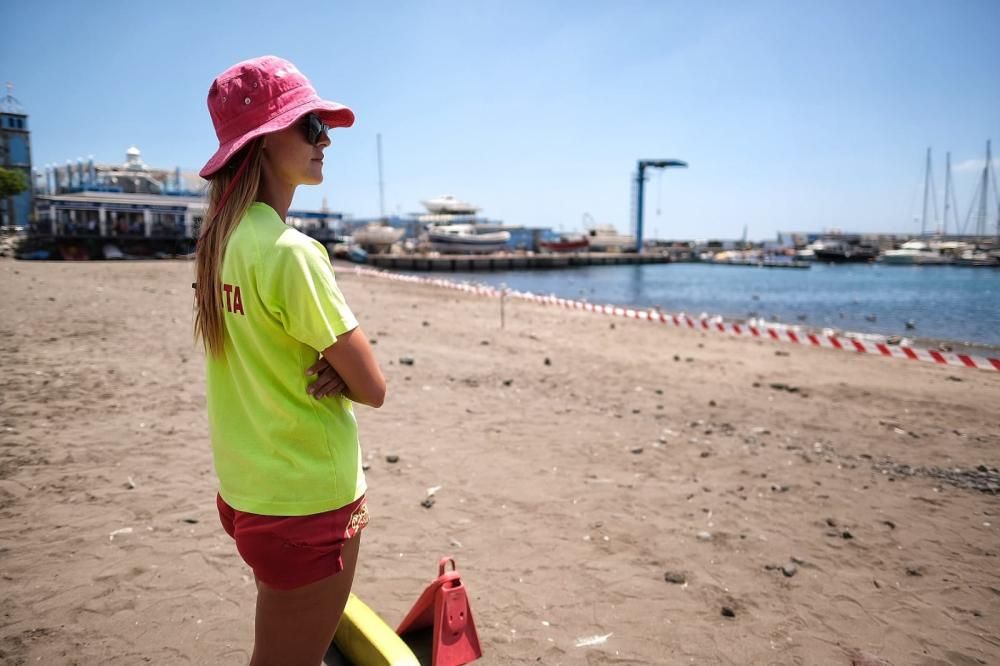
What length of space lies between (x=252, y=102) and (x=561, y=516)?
388 cm

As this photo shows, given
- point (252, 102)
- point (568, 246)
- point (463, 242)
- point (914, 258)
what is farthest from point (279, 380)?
point (914, 258)

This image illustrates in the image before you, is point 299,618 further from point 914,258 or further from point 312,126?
point 914,258

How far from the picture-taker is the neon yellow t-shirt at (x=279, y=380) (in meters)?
1.46

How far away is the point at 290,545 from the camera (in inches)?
60.1

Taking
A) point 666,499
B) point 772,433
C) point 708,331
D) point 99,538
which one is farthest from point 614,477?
point 708,331

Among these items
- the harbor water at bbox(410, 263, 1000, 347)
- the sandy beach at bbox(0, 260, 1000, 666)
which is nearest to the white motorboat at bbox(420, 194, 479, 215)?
the harbor water at bbox(410, 263, 1000, 347)

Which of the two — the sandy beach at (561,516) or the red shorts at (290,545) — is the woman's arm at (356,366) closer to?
the red shorts at (290,545)

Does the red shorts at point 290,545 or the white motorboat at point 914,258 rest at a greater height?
the white motorboat at point 914,258

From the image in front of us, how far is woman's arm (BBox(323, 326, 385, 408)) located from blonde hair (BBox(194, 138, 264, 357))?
380mm

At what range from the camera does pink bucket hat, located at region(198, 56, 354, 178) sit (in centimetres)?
162

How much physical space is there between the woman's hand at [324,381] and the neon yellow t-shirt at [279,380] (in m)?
0.03

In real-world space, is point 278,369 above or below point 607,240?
below

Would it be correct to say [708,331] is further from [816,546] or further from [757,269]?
[757,269]

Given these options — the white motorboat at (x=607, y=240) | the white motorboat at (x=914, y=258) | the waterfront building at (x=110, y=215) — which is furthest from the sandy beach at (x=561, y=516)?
the white motorboat at (x=914, y=258)
